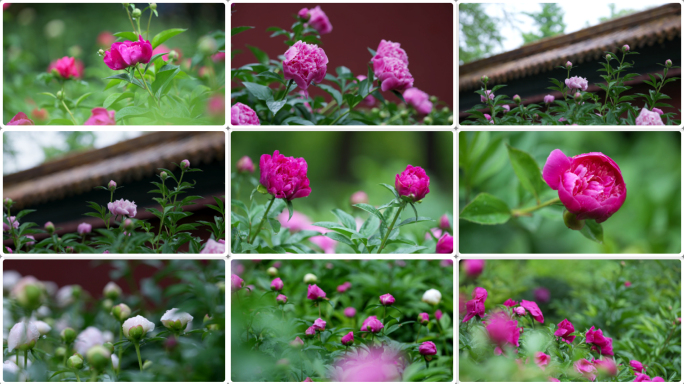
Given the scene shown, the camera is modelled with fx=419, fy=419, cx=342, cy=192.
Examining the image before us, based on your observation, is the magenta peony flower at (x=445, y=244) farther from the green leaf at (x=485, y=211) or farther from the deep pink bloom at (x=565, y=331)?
the deep pink bloom at (x=565, y=331)

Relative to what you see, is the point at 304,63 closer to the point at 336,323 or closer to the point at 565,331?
the point at 336,323

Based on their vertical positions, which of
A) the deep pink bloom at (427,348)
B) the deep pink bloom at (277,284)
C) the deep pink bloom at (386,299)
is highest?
the deep pink bloom at (277,284)

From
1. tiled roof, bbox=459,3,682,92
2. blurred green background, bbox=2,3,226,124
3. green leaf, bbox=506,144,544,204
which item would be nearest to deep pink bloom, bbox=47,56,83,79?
blurred green background, bbox=2,3,226,124

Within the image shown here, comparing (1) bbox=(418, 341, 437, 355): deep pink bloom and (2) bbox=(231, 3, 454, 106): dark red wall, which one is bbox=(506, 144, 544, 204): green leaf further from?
(1) bbox=(418, 341, 437, 355): deep pink bloom

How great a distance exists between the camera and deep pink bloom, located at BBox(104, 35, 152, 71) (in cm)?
83

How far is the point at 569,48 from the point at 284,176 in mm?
667

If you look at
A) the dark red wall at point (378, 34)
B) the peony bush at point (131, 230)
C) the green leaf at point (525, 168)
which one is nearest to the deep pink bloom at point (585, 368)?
the green leaf at point (525, 168)

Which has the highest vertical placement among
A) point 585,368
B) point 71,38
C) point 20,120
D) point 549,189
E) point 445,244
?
point 71,38

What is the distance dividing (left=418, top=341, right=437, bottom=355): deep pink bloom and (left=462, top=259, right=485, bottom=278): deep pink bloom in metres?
0.18

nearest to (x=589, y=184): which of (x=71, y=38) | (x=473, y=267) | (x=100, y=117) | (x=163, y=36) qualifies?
(x=473, y=267)

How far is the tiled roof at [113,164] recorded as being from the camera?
2.92 ft

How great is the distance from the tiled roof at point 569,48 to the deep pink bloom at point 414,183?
25 cm

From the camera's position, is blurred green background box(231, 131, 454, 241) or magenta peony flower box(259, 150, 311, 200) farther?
blurred green background box(231, 131, 454, 241)

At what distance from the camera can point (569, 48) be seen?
90 centimetres
